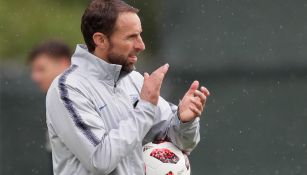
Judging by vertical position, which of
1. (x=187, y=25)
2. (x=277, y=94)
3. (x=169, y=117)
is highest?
(x=169, y=117)

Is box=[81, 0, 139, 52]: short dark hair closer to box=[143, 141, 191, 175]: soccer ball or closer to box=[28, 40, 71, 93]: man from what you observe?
box=[143, 141, 191, 175]: soccer ball

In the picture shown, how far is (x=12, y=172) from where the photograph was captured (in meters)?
6.87

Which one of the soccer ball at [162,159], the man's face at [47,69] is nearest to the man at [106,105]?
the soccer ball at [162,159]

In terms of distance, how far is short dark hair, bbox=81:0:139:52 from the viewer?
377cm

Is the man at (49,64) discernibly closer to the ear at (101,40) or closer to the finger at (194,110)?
the ear at (101,40)

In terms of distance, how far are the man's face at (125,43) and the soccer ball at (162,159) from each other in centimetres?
44

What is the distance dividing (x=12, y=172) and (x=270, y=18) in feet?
6.99

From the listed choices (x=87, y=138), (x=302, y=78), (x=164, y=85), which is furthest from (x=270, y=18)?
(x=87, y=138)

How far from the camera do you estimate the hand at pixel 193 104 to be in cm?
377

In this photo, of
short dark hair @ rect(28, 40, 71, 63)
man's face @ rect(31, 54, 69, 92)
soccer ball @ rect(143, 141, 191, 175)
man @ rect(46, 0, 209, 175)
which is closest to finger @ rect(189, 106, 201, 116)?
man @ rect(46, 0, 209, 175)

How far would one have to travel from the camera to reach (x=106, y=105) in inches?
145

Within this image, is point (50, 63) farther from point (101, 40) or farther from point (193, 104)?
point (193, 104)

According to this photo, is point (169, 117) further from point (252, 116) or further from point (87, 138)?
point (252, 116)

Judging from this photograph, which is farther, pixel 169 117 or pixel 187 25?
pixel 187 25
